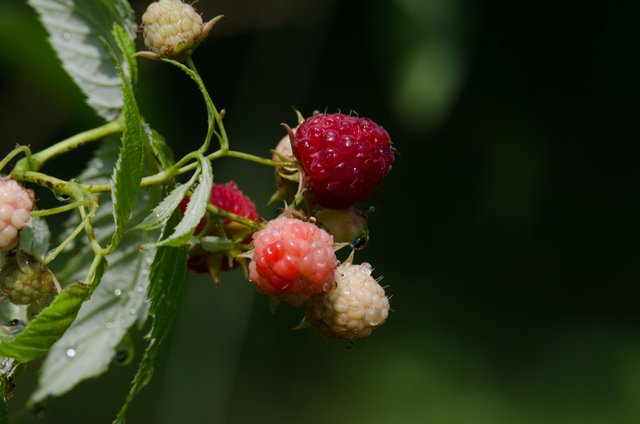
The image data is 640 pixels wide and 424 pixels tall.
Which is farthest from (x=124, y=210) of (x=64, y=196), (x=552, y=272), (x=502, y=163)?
(x=552, y=272)

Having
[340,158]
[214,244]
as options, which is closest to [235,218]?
[214,244]

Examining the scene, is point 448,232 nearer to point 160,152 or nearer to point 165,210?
point 160,152

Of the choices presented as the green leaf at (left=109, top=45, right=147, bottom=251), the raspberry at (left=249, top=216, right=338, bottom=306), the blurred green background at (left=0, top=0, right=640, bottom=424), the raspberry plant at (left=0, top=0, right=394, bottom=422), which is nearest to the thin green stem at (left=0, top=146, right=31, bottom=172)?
the raspberry plant at (left=0, top=0, right=394, bottom=422)

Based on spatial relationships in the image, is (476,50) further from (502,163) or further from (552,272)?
(552,272)

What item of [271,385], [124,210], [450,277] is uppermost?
[124,210]

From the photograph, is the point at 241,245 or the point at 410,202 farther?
the point at 410,202

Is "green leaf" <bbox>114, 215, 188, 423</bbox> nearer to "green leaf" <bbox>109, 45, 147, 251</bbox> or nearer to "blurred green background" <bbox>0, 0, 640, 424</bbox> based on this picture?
"green leaf" <bbox>109, 45, 147, 251</bbox>
